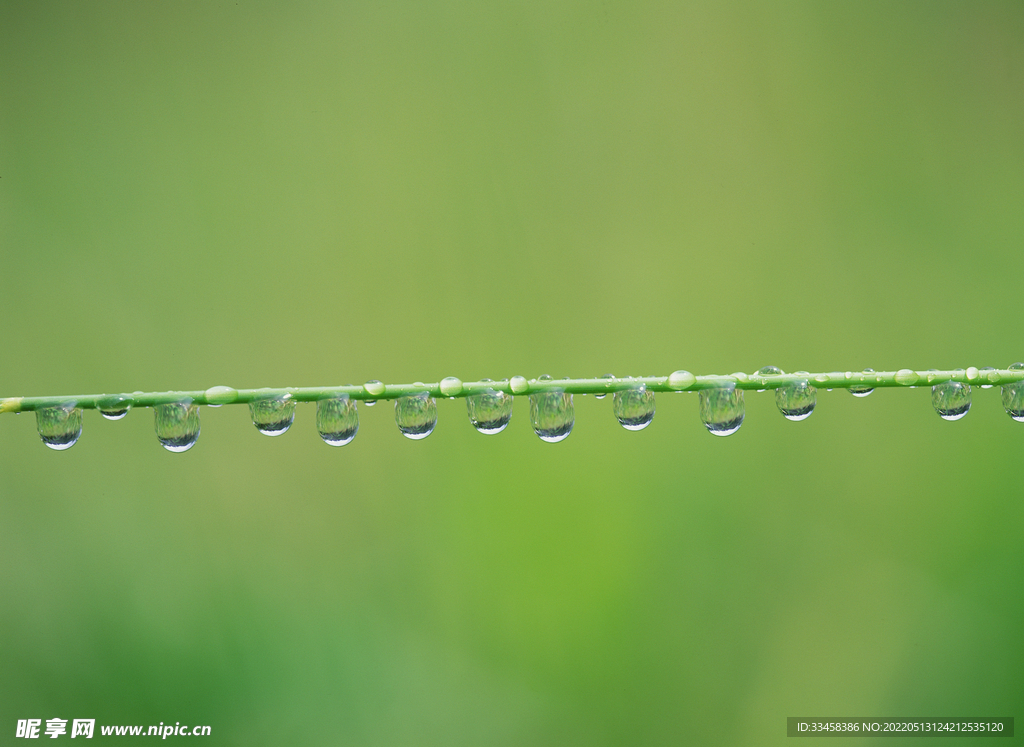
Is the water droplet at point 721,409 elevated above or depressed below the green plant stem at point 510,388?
below

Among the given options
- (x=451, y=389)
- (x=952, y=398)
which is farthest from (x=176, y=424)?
(x=952, y=398)

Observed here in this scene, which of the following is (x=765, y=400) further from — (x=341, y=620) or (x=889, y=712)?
(x=341, y=620)

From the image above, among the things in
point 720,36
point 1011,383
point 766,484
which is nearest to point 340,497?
point 766,484

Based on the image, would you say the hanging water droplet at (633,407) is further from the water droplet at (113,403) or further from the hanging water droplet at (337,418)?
the water droplet at (113,403)

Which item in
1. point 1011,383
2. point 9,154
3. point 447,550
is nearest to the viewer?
point 1011,383

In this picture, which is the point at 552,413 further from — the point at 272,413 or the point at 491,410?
the point at 272,413

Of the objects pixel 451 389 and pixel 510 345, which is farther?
pixel 510 345

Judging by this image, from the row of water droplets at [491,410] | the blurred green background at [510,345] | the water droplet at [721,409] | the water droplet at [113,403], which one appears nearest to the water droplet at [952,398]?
the row of water droplets at [491,410]
